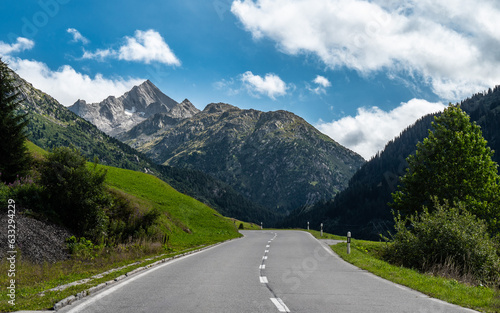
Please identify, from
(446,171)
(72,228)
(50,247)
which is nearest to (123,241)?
(72,228)

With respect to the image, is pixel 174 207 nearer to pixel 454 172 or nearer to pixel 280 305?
pixel 454 172

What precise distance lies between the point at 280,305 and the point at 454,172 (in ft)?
92.1

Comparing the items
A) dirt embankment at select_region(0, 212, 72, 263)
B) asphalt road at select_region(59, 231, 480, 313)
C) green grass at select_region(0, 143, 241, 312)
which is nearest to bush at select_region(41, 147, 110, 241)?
dirt embankment at select_region(0, 212, 72, 263)

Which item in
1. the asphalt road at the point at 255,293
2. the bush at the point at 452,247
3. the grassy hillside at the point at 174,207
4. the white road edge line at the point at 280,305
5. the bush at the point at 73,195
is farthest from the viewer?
the grassy hillside at the point at 174,207

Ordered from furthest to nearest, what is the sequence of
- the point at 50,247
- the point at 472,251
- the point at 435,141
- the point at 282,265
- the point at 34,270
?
1. the point at 435,141
2. the point at 472,251
3. the point at 282,265
4. the point at 50,247
5. the point at 34,270

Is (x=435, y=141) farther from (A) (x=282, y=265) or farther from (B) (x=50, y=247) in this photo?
(B) (x=50, y=247)

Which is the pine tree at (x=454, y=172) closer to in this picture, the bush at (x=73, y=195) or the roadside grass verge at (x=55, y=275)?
the roadside grass verge at (x=55, y=275)

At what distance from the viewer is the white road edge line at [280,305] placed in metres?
7.59

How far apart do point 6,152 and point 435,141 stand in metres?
33.1

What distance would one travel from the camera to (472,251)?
57.6ft

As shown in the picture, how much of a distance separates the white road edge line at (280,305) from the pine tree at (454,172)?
23475 millimetres

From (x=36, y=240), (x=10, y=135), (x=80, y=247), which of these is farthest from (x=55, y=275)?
(x=10, y=135)

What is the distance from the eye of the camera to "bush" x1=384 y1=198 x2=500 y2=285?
1738 centimetres

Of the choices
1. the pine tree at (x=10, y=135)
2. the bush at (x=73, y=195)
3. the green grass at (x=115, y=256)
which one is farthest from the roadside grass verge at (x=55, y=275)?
the pine tree at (x=10, y=135)
